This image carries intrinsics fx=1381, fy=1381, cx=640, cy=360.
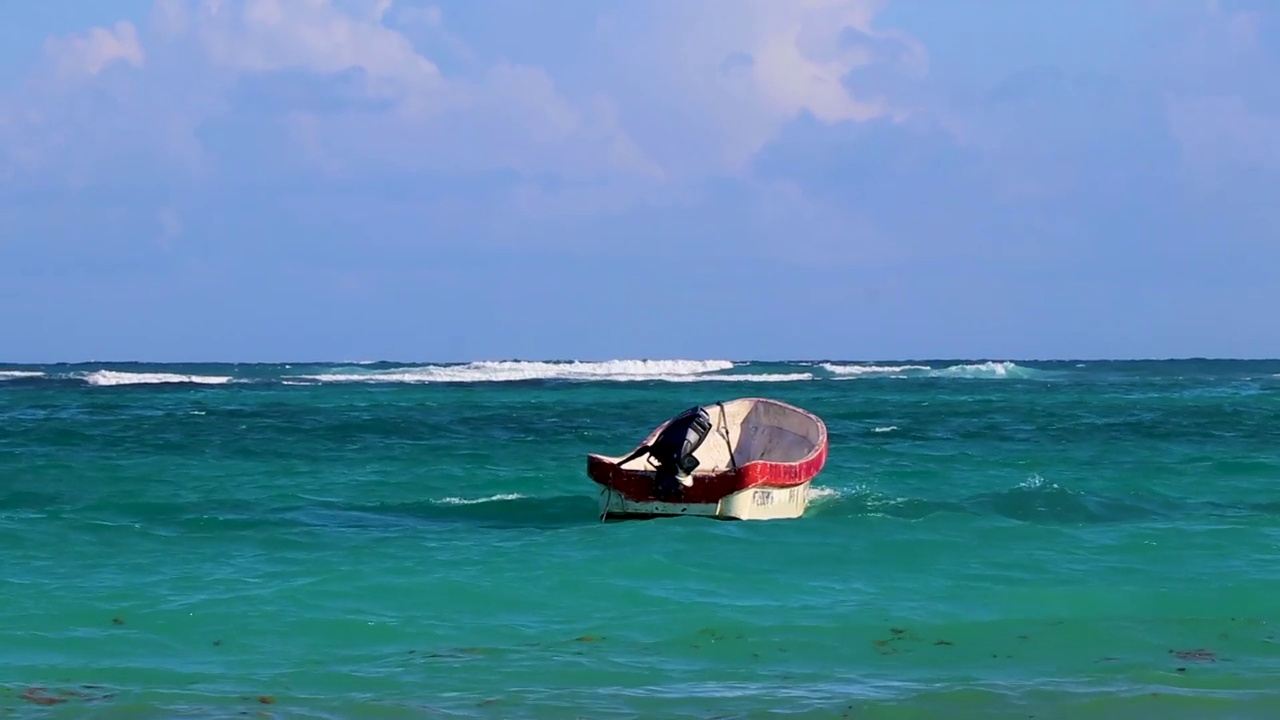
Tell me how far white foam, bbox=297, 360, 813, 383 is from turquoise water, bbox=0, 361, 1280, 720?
36143mm

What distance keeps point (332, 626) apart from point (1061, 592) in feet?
17.9

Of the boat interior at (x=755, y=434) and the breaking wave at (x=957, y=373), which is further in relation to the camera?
the breaking wave at (x=957, y=373)

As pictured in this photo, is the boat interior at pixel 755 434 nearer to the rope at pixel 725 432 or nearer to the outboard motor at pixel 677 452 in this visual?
the rope at pixel 725 432

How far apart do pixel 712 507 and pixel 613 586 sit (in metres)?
3.72

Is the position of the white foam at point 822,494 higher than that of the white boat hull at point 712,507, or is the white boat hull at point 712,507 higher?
the white boat hull at point 712,507

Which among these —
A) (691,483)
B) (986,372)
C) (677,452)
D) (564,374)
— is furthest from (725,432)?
(986,372)

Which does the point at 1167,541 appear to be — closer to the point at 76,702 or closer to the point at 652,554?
the point at 652,554

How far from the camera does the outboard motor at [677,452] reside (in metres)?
14.6

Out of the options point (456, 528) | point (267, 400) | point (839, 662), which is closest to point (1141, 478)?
point (456, 528)

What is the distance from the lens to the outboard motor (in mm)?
14625

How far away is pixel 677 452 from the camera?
14.8 metres

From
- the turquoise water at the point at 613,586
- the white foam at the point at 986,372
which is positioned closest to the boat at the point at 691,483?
the turquoise water at the point at 613,586

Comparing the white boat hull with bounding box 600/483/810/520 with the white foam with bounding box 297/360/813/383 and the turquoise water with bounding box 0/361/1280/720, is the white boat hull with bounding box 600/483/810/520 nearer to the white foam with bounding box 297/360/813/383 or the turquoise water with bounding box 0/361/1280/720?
the turquoise water with bounding box 0/361/1280/720

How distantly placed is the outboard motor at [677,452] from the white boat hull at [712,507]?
0.62 feet
